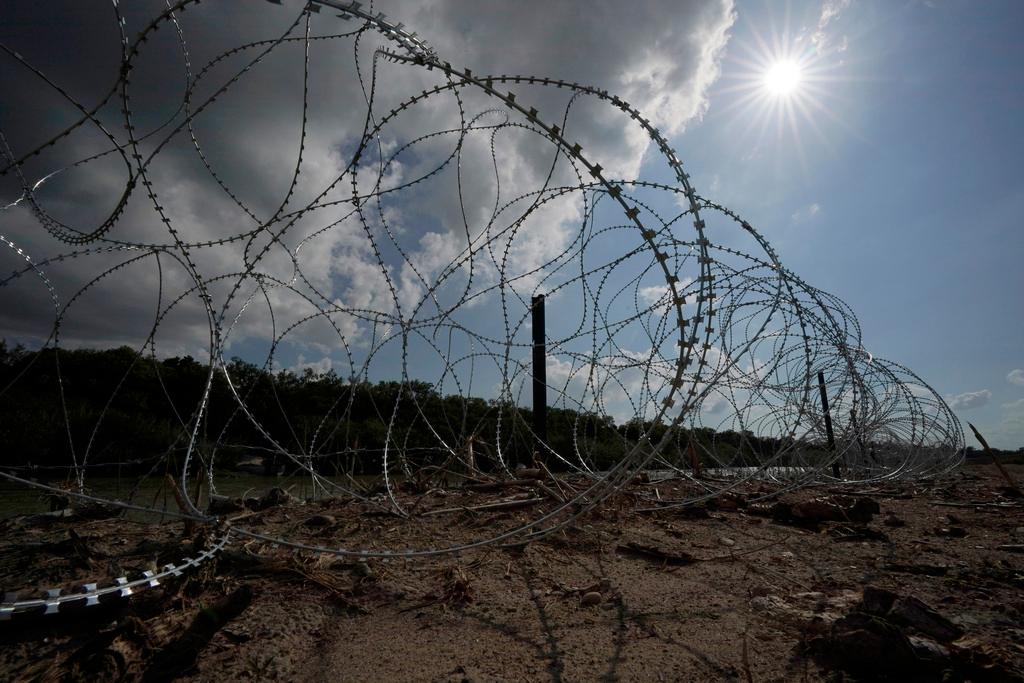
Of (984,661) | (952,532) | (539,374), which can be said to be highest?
(539,374)

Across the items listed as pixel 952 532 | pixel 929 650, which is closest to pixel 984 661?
pixel 929 650

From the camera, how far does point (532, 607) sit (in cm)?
269

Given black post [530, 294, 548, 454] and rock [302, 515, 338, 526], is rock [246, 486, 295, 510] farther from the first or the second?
black post [530, 294, 548, 454]

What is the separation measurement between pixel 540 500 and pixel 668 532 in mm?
1165

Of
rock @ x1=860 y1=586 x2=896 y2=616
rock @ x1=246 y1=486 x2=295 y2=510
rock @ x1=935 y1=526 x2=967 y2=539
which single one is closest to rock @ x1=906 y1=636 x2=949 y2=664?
rock @ x1=860 y1=586 x2=896 y2=616

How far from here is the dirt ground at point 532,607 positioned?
6.72ft

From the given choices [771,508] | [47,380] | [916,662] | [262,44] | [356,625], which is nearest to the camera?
[916,662]

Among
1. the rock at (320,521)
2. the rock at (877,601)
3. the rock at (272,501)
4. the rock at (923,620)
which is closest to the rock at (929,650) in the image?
the rock at (923,620)

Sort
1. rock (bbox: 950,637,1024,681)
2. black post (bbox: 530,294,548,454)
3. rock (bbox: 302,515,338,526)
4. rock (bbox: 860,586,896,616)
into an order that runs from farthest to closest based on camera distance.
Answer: black post (bbox: 530,294,548,454), rock (bbox: 302,515,338,526), rock (bbox: 860,586,896,616), rock (bbox: 950,637,1024,681)

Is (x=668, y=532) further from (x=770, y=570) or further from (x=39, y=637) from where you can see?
(x=39, y=637)

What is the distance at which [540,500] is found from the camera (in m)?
4.72

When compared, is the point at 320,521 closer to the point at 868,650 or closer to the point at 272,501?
the point at 272,501

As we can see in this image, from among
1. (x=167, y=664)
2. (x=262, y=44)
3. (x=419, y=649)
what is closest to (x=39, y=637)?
(x=167, y=664)

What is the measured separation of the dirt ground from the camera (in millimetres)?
2047
